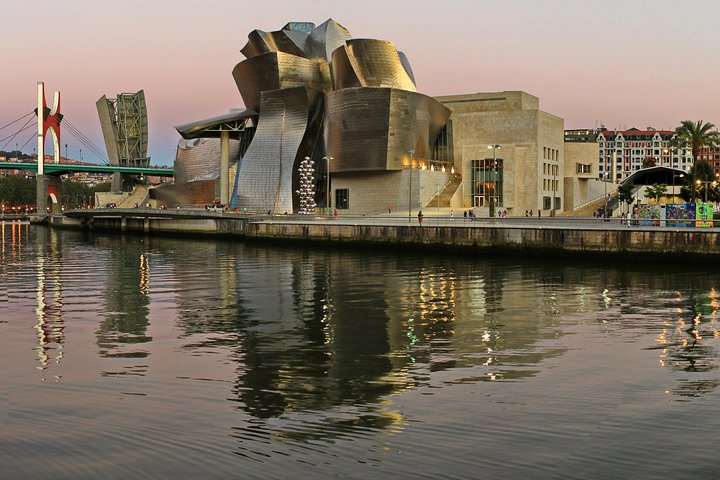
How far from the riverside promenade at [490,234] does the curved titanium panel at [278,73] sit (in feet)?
80.3

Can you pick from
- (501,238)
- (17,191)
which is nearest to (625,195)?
(501,238)

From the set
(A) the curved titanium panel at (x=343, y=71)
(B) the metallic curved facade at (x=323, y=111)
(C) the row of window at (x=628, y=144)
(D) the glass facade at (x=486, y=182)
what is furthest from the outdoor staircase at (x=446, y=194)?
(C) the row of window at (x=628, y=144)

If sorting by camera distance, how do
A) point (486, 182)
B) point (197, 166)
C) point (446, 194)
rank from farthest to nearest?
point (197, 166) < point (486, 182) < point (446, 194)

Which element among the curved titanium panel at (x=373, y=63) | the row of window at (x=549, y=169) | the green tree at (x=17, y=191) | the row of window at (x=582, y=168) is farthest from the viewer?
the green tree at (x=17, y=191)

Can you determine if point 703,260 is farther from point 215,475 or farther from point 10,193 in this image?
point 10,193

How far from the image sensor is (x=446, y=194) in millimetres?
81312

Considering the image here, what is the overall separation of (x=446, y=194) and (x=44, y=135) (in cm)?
6326

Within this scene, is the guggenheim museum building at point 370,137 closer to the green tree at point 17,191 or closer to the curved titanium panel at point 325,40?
the curved titanium panel at point 325,40

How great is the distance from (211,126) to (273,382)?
8314cm

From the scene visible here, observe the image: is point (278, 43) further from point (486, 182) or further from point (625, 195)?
point (625, 195)

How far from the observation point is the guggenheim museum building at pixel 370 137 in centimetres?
7712

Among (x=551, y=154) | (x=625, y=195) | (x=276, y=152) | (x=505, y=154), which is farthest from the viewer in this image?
(x=551, y=154)

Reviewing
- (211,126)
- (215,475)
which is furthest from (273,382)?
(211,126)

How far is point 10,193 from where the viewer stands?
164375 millimetres
